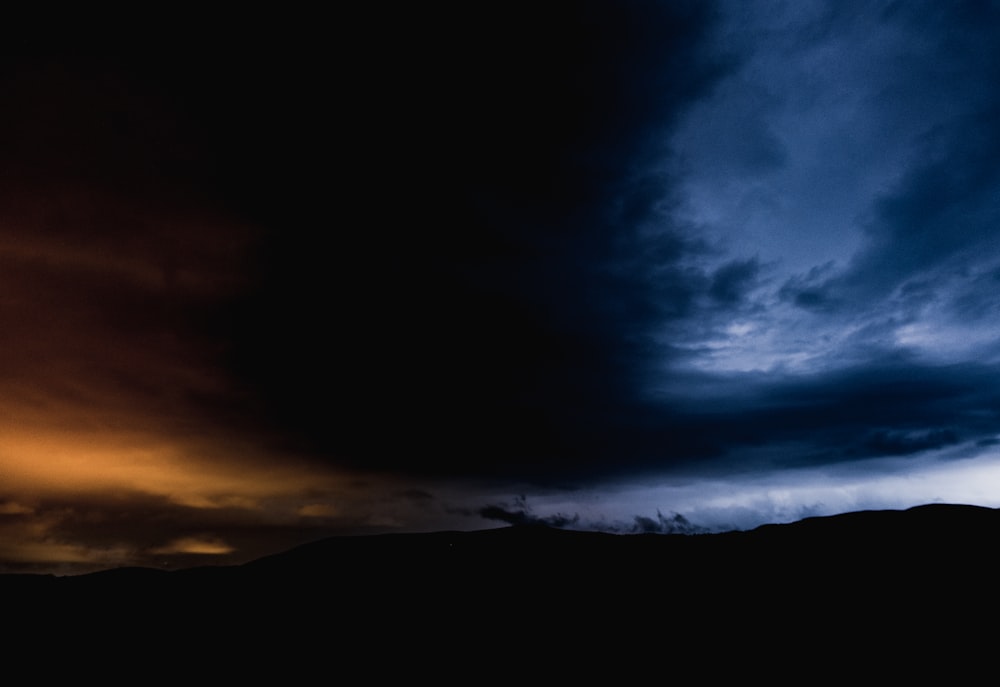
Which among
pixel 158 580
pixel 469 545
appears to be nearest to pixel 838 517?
pixel 469 545

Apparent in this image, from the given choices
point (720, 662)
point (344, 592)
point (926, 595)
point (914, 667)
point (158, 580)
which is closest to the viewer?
point (914, 667)

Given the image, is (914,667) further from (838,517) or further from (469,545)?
(469,545)

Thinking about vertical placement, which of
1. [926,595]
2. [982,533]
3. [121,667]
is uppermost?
[982,533]

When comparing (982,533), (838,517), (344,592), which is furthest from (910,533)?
(344,592)

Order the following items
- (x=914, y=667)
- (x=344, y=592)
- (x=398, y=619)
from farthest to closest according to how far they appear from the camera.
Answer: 1. (x=344, y=592)
2. (x=398, y=619)
3. (x=914, y=667)

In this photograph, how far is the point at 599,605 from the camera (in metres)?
42.2

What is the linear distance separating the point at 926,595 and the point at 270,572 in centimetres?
6223

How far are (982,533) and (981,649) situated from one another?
18.3m

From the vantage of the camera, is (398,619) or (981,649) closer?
(981,649)

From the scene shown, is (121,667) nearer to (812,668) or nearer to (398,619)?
(398,619)

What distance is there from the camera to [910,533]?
45.0 meters

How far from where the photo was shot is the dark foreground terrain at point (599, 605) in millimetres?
32719

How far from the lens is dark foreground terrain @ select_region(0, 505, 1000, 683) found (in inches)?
1288

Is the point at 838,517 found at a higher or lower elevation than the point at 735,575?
higher
